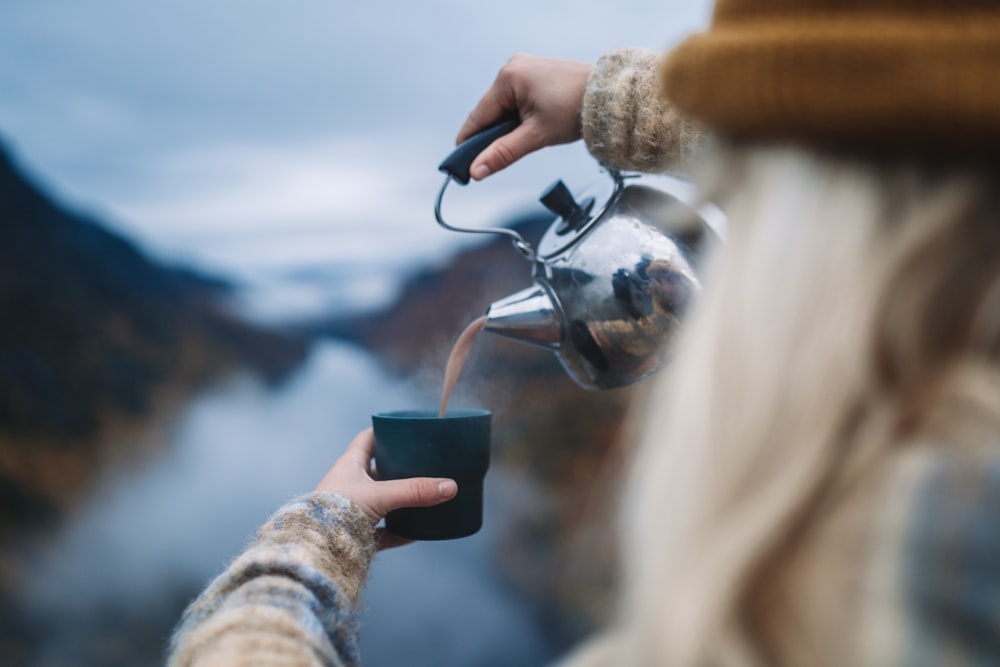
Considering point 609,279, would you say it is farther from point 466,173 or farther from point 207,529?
point 207,529

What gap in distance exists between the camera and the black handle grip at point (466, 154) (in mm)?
684

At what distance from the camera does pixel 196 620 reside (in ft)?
1.65

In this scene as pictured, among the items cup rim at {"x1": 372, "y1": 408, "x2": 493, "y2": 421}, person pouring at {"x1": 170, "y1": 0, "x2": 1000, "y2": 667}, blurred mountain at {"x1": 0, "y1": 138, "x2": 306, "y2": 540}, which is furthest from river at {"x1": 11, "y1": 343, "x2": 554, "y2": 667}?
person pouring at {"x1": 170, "y1": 0, "x2": 1000, "y2": 667}

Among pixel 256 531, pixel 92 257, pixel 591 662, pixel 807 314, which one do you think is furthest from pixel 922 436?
pixel 92 257

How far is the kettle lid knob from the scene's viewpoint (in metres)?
0.66

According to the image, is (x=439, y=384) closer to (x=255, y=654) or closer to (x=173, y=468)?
(x=255, y=654)

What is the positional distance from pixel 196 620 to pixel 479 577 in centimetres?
103

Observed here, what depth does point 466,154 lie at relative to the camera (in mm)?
694

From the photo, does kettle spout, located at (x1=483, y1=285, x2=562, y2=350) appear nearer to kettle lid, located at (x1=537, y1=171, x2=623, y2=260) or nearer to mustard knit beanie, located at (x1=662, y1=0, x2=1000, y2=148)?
kettle lid, located at (x1=537, y1=171, x2=623, y2=260)

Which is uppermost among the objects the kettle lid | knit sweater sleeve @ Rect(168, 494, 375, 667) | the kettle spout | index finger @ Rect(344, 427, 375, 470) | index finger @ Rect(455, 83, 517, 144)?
index finger @ Rect(455, 83, 517, 144)

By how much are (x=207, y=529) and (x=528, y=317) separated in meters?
0.89

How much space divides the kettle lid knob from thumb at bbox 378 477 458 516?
0.78 ft

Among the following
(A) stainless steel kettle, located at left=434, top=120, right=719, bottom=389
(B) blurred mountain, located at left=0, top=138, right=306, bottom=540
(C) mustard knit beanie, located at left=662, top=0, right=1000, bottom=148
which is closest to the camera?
(C) mustard knit beanie, located at left=662, top=0, right=1000, bottom=148

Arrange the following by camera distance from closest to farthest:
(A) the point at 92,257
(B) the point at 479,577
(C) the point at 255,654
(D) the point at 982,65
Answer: (D) the point at 982,65 → (C) the point at 255,654 → (A) the point at 92,257 → (B) the point at 479,577
